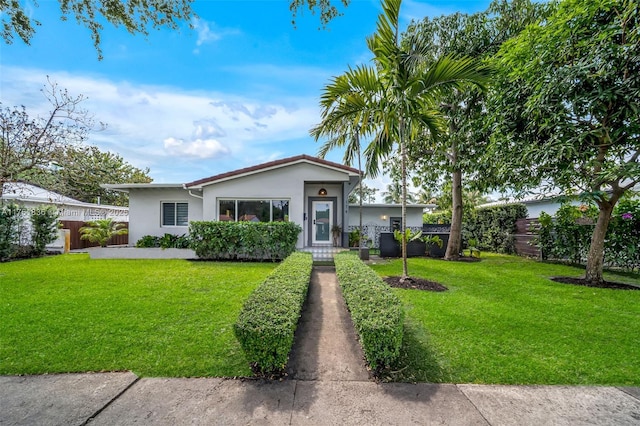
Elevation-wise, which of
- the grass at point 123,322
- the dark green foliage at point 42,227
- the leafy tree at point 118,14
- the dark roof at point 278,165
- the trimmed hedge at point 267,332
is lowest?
the grass at point 123,322

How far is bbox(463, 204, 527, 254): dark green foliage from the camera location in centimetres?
1476

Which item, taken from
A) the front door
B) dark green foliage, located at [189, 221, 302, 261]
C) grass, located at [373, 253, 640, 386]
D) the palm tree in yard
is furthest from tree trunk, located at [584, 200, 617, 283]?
dark green foliage, located at [189, 221, 302, 261]

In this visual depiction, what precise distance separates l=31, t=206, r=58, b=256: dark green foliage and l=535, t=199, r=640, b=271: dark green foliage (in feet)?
68.8

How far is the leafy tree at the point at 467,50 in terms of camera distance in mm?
10484

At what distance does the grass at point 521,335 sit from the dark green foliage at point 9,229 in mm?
14809

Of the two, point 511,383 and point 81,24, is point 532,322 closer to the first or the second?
point 511,383

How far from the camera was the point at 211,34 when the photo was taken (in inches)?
198

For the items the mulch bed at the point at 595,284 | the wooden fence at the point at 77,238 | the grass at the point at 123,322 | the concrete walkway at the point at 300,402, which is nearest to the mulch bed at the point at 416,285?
the grass at the point at 123,322

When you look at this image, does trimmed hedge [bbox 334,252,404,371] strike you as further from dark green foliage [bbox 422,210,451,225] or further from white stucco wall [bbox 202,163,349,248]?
dark green foliage [bbox 422,210,451,225]

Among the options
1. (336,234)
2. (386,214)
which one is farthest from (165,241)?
(386,214)

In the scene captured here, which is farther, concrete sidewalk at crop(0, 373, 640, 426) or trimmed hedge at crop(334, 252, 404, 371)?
trimmed hedge at crop(334, 252, 404, 371)

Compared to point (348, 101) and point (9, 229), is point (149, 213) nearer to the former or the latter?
point (9, 229)

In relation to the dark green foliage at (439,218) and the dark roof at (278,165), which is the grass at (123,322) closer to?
the dark roof at (278,165)

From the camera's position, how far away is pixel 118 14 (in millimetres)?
3906
